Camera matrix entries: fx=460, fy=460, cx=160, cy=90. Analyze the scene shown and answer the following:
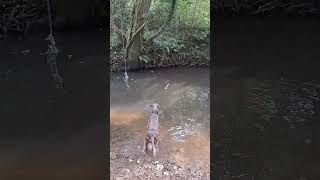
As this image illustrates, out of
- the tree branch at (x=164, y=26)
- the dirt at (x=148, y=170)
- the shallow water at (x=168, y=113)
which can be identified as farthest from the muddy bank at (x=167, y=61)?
the dirt at (x=148, y=170)

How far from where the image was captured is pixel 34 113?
6.38m

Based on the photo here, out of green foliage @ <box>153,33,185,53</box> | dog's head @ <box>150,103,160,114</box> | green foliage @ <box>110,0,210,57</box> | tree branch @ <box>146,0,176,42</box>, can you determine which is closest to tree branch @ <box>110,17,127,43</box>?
green foliage @ <box>110,0,210,57</box>

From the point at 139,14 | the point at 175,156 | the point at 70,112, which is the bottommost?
the point at 175,156

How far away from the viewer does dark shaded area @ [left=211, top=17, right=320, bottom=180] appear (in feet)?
16.6

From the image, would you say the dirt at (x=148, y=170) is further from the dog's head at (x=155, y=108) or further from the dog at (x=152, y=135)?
the dog's head at (x=155, y=108)

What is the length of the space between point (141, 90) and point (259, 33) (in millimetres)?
3736

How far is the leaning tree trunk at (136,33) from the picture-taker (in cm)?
945

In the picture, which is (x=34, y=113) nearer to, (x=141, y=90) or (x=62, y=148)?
(x=62, y=148)

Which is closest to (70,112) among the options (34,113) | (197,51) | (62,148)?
(34,113)

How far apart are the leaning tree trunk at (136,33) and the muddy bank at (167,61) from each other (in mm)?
186

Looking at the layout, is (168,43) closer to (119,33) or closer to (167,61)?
(167,61)

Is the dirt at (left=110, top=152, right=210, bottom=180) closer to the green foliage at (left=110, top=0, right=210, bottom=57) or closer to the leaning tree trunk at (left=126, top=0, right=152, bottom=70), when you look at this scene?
the leaning tree trunk at (left=126, top=0, right=152, bottom=70)

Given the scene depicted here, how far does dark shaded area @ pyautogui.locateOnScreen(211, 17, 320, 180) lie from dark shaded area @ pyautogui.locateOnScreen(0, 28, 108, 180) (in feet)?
5.07

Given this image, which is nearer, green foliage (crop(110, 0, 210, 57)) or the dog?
the dog
